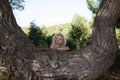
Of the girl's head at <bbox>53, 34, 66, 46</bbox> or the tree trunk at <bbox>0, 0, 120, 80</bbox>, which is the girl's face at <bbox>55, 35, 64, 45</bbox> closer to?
the girl's head at <bbox>53, 34, 66, 46</bbox>

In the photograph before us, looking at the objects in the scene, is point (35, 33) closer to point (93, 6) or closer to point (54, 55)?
point (93, 6)

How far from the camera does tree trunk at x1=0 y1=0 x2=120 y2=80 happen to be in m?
5.51

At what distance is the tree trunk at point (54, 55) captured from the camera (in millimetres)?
5508

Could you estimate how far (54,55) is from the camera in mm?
6184

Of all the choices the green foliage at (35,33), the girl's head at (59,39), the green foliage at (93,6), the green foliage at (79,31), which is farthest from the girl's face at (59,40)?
the green foliage at (93,6)

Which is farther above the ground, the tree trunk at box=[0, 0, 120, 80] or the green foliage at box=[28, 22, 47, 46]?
the green foliage at box=[28, 22, 47, 46]

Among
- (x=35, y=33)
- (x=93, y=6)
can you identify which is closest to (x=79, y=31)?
(x=93, y=6)

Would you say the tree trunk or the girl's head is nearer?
the tree trunk

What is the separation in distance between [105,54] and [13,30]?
251 centimetres

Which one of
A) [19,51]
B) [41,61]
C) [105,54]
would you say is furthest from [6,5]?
[105,54]

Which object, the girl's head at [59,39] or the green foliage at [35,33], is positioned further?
the green foliage at [35,33]

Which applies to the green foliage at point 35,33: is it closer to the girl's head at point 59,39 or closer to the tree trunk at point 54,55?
the girl's head at point 59,39

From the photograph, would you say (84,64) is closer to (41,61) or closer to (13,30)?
(41,61)

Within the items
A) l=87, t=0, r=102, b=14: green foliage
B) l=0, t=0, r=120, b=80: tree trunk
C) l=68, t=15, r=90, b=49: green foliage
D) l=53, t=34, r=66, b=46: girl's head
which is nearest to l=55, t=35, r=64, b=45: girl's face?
l=53, t=34, r=66, b=46: girl's head
